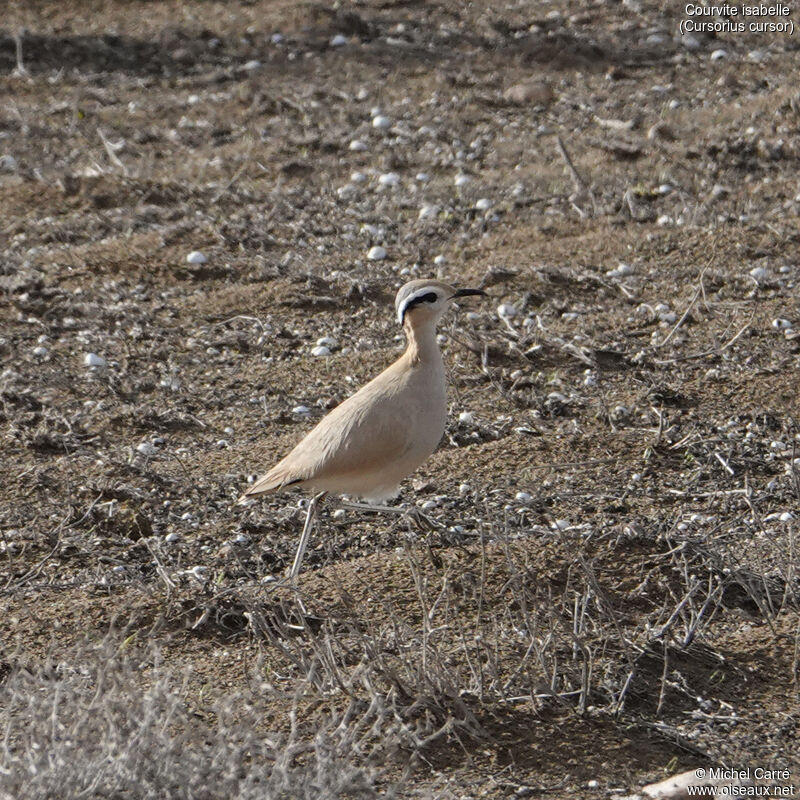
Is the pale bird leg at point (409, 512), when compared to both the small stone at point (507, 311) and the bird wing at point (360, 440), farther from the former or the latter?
the small stone at point (507, 311)

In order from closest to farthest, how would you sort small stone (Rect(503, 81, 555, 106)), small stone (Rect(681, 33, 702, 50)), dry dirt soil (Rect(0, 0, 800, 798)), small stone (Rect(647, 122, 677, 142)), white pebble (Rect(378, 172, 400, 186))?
dry dirt soil (Rect(0, 0, 800, 798)) → white pebble (Rect(378, 172, 400, 186)) → small stone (Rect(647, 122, 677, 142)) → small stone (Rect(503, 81, 555, 106)) → small stone (Rect(681, 33, 702, 50))

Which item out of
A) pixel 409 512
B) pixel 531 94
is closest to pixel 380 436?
pixel 409 512

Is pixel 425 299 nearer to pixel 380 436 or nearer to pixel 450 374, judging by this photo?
pixel 380 436

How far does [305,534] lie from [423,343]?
83cm

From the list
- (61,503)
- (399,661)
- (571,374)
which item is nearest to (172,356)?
(61,503)

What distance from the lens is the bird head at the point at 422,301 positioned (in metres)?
5.11

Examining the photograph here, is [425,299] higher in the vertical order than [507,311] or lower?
higher

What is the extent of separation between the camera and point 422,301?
5133 mm

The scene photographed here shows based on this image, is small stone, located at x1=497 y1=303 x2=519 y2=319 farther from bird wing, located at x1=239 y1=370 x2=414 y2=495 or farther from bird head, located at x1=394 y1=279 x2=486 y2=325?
bird wing, located at x1=239 y1=370 x2=414 y2=495

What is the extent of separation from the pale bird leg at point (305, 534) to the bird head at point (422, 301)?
0.74m

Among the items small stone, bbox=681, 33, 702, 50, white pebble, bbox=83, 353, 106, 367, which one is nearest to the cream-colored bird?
white pebble, bbox=83, 353, 106, 367

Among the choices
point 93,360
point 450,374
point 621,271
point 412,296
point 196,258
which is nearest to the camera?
point 412,296

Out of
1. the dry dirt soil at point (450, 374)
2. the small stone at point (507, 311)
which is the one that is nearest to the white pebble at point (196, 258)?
the dry dirt soil at point (450, 374)

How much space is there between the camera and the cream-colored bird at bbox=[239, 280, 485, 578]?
483 centimetres
